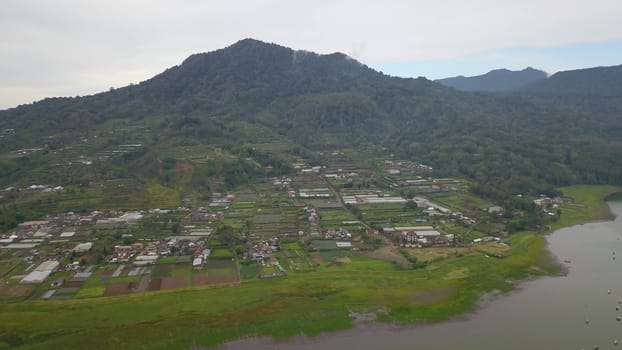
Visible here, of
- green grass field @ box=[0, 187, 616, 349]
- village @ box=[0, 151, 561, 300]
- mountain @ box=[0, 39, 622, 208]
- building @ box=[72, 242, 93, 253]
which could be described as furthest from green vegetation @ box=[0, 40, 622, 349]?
building @ box=[72, 242, 93, 253]

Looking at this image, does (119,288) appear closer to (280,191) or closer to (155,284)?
(155,284)

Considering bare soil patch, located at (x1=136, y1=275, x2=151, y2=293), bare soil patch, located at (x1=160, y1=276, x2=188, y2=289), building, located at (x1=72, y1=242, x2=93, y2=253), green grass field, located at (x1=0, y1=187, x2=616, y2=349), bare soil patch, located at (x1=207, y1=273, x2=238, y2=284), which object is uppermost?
building, located at (x1=72, y1=242, x2=93, y2=253)

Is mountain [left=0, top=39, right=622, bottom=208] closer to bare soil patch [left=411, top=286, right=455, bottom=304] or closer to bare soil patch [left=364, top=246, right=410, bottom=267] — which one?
bare soil patch [left=364, top=246, right=410, bottom=267]

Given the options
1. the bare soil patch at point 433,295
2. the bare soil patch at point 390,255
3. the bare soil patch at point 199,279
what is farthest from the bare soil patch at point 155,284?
the bare soil patch at point 433,295

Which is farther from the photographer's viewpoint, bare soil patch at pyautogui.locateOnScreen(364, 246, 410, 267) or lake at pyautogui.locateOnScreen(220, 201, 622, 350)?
bare soil patch at pyautogui.locateOnScreen(364, 246, 410, 267)

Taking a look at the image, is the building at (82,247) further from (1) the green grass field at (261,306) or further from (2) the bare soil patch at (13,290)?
(1) the green grass field at (261,306)
